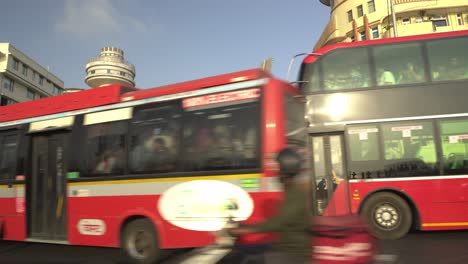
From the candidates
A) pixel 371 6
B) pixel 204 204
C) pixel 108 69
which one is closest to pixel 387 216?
pixel 204 204

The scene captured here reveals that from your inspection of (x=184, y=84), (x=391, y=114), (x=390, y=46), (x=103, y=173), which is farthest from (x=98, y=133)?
(x=390, y=46)

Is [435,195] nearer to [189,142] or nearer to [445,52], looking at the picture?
[445,52]

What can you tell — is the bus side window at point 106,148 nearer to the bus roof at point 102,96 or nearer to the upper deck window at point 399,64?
the bus roof at point 102,96

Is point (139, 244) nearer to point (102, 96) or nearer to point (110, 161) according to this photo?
point (110, 161)

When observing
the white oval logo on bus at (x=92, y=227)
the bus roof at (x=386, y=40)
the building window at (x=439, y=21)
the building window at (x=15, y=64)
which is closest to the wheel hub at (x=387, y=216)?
the bus roof at (x=386, y=40)

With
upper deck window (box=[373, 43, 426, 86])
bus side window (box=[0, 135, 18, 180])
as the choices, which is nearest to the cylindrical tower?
bus side window (box=[0, 135, 18, 180])

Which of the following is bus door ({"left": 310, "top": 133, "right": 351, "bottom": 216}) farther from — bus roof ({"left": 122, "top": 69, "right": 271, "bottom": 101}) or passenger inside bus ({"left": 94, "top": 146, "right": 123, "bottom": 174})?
passenger inside bus ({"left": 94, "top": 146, "right": 123, "bottom": 174})

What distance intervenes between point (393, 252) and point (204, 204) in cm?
365

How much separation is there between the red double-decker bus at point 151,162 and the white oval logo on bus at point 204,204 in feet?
0.05

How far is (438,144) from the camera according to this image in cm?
775

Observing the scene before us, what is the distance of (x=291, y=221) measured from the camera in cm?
259

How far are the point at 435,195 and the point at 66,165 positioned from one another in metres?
7.71

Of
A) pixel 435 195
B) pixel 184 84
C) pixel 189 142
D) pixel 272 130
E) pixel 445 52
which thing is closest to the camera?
pixel 272 130

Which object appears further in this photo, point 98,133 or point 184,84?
point 98,133
